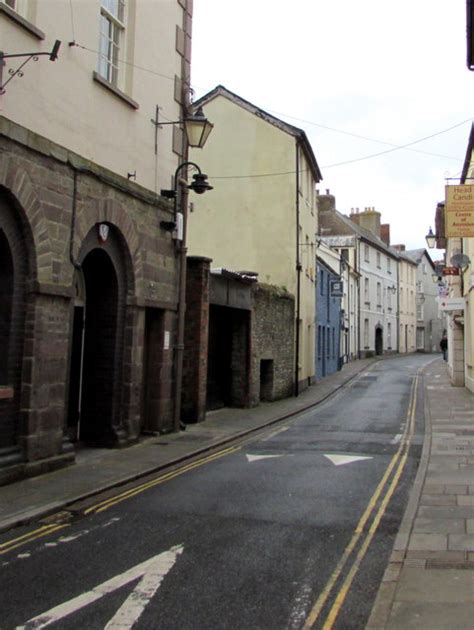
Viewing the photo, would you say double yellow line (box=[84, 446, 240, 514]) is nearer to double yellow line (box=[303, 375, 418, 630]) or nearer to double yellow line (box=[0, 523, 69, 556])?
double yellow line (box=[0, 523, 69, 556])

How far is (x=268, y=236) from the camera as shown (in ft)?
82.9

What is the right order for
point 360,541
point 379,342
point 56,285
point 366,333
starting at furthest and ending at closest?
point 379,342
point 366,333
point 56,285
point 360,541

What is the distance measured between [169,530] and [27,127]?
5.76 metres

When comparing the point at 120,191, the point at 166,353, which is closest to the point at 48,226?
the point at 120,191

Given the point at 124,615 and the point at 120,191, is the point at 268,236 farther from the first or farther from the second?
the point at 124,615

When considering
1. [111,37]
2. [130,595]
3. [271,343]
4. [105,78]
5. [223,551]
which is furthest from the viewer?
[271,343]

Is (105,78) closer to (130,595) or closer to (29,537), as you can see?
(29,537)

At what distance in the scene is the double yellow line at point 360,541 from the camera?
14.3 ft

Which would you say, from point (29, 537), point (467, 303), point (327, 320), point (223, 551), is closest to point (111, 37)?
point (29, 537)

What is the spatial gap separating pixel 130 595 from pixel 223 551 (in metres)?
1.22

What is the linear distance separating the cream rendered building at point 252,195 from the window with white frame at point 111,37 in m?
14.0

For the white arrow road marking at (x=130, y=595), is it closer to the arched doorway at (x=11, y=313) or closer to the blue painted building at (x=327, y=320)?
the arched doorway at (x=11, y=313)

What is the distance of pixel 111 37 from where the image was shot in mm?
11312

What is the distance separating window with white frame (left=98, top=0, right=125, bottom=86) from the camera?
10930 mm
